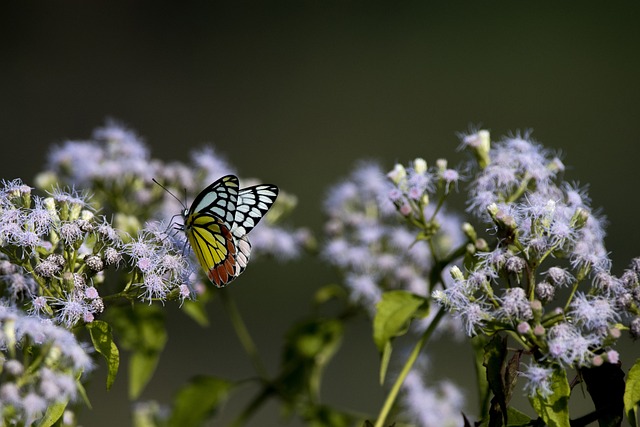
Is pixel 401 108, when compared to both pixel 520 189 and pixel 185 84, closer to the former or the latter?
pixel 185 84

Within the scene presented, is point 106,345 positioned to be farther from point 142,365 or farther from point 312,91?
point 312,91

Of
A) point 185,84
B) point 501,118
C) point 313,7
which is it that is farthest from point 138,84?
point 501,118

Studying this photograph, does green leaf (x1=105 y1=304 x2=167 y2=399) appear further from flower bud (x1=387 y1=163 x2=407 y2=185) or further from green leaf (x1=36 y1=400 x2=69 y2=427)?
green leaf (x1=36 y1=400 x2=69 y2=427)

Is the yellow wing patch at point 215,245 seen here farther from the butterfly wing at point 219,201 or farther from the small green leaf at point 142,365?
the small green leaf at point 142,365

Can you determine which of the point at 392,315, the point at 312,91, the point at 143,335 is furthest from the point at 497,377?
the point at 312,91

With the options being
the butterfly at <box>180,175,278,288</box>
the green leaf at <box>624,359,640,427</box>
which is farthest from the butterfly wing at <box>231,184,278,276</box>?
the green leaf at <box>624,359,640,427</box>

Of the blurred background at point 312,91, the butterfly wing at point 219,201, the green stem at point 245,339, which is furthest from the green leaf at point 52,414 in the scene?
the blurred background at point 312,91
